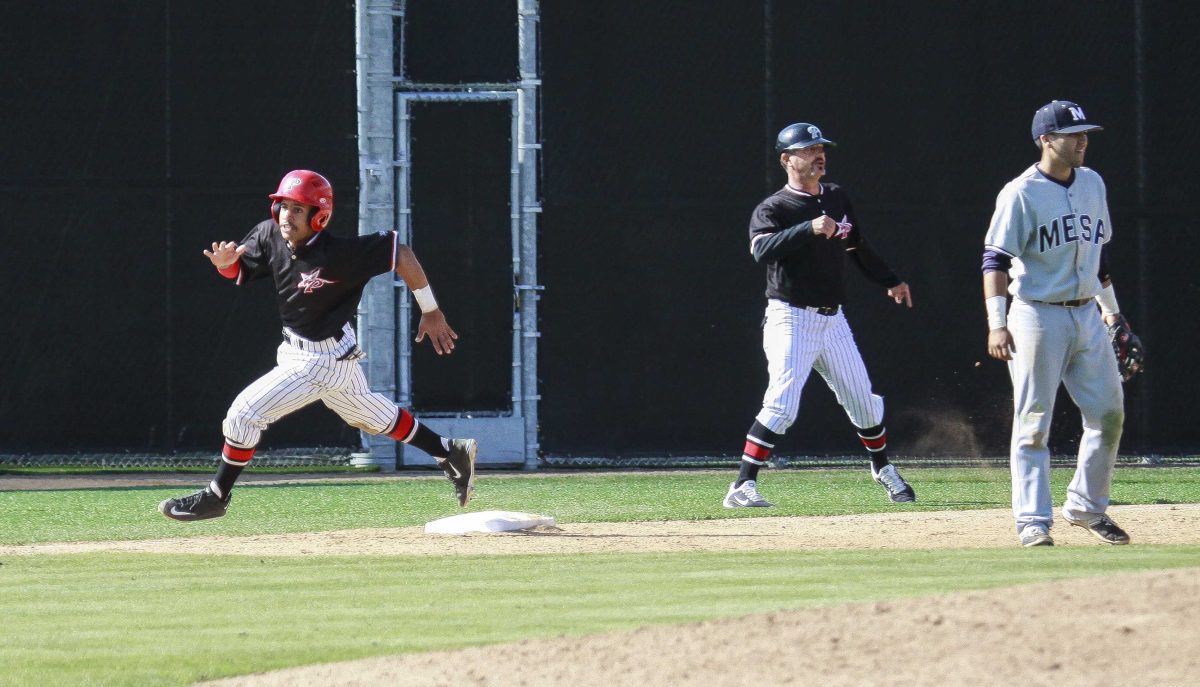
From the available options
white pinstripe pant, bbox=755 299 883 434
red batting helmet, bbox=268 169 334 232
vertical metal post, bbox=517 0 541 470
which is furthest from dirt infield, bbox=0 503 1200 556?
vertical metal post, bbox=517 0 541 470

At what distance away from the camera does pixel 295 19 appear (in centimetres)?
1272

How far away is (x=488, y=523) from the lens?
8617mm

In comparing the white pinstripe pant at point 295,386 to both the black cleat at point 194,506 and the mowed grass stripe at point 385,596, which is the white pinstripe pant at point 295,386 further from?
the mowed grass stripe at point 385,596

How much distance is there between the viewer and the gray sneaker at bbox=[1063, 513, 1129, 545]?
24.5 feet

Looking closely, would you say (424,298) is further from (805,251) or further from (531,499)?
(531,499)

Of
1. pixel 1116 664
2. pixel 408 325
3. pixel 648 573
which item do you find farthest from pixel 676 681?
pixel 408 325

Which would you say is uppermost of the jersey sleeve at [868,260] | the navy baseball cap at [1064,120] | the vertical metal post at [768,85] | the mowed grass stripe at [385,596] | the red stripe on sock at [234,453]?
the vertical metal post at [768,85]

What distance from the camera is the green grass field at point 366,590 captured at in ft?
17.8

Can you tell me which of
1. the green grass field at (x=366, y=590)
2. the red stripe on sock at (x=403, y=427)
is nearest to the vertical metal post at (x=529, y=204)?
the green grass field at (x=366, y=590)

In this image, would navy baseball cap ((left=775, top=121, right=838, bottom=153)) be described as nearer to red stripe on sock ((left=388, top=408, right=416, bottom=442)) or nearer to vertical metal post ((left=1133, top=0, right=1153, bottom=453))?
red stripe on sock ((left=388, top=408, right=416, bottom=442))

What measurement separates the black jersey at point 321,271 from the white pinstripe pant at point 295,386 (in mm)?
74

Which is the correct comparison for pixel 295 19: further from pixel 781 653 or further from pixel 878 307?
pixel 781 653

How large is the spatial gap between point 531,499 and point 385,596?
4223mm

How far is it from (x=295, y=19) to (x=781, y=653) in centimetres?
881
